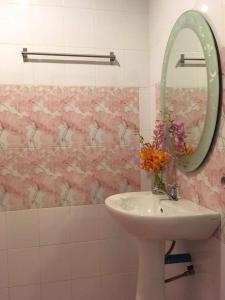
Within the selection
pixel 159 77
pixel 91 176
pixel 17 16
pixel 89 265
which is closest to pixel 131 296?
pixel 89 265

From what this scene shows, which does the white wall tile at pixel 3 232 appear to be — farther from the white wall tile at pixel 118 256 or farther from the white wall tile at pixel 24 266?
the white wall tile at pixel 118 256

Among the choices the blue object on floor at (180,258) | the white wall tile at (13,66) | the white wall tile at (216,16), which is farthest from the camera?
the white wall tile at (13,66)

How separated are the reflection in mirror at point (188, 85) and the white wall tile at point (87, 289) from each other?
1148mm

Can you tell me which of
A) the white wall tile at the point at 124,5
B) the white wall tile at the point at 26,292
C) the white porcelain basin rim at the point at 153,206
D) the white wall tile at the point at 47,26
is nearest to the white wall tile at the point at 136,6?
the white wall tile at the point at 124,5

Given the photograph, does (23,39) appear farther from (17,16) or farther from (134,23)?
(134,23)

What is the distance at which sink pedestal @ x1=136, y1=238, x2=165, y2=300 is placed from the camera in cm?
146

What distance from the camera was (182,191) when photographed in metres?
1.64

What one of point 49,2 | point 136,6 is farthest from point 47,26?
point 136,6

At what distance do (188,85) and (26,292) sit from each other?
62.2 inches

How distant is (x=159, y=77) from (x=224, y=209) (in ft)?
3.19

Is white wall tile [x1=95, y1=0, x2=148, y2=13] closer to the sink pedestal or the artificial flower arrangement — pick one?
the artificial flower arrangement

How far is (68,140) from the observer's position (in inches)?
76.2

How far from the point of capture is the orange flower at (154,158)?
1.72m

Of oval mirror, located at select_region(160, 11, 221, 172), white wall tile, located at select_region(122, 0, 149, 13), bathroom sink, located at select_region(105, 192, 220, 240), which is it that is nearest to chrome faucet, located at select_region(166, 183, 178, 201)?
oval mirror, located at select_region(160, 11, 221, 172)
